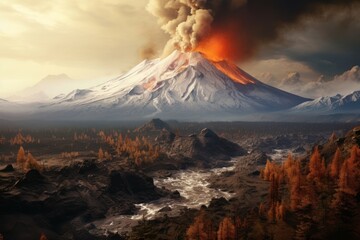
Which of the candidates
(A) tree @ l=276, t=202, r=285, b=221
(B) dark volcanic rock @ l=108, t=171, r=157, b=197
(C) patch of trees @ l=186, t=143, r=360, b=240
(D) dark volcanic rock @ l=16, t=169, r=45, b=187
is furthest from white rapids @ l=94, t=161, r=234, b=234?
(A) tree @ l=276, t=202, r=285, b=221

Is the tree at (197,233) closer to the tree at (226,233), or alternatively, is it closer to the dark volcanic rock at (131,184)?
the tree at (226,233)

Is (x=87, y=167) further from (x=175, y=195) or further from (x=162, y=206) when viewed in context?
(x=162, y=206)

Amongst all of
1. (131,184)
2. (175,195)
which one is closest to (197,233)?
(175,195)

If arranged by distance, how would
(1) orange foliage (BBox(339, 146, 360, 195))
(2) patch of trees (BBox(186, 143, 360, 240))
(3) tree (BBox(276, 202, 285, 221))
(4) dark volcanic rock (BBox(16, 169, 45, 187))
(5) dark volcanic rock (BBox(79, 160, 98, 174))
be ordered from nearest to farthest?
1. (2) patch of trees (BBox(186, 143, 360, 240))
2. (1) orange foliage (BBox(339, 146, 360, 195))
3. (3) tree (BBox(276, 202, 285, 221))
4. (4) dark volcanic rock (BBox(16, 169, 45, 187))
5. (5) dark volcanic rock (BBox(79, 160, 98, 174))

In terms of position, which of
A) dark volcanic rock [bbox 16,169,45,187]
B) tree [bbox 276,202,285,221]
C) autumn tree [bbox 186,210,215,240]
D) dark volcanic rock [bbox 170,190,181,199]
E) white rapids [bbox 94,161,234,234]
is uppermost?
dark volcanic rock [bbox 16,169,45,187]

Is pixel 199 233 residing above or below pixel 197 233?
above

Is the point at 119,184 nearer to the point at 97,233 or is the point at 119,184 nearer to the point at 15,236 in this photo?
the point at 97,233

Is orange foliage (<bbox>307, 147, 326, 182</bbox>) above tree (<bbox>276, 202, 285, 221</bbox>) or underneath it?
above

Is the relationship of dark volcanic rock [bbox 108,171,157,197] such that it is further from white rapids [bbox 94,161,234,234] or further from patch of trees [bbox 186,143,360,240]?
patch of trees [bbox 186,143,360,240]

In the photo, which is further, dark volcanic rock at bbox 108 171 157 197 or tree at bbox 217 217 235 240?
dark volcanic rock at bbox 108 171 157 197

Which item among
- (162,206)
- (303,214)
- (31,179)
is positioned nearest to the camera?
(303,214)

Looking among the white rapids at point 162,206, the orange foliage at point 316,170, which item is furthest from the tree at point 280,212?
the white rapids at point 162,206
